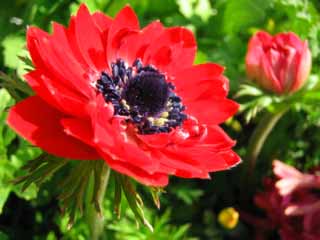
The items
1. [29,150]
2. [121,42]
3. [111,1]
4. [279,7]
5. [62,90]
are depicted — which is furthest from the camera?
[279,7]

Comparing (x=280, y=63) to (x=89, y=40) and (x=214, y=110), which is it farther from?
(x=89, y=40)

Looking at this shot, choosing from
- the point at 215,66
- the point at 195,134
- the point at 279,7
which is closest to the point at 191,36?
the point at 215,66

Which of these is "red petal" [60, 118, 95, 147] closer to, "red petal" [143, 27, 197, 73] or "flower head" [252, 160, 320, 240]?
"red petal" [143, 27, 197, 73]

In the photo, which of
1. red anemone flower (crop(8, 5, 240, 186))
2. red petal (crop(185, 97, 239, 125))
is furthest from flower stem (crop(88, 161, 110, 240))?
red petal (crop(185, 97, 239, 125))

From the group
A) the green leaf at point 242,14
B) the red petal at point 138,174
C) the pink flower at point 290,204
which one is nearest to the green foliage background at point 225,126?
the green leaf at point 242,14

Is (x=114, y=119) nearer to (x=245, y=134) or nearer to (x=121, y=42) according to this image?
(x=121, y=42)

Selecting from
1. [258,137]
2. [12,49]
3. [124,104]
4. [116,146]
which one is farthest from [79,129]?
[258,137]
